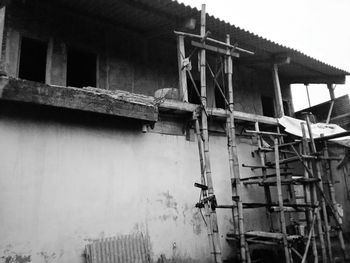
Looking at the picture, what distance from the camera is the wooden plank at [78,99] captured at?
6195 millimetres

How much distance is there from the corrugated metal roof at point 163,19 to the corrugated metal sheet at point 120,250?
234 inches

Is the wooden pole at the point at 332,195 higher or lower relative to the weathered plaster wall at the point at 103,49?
lower

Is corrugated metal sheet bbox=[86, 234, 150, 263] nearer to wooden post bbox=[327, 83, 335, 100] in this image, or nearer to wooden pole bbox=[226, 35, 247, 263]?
wooden pole bbox=[226, 35, 247, 263]

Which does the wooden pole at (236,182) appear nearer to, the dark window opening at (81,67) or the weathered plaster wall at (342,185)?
the dark window opening at (81,67)

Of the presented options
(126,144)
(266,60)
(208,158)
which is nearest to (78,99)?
(126,144)

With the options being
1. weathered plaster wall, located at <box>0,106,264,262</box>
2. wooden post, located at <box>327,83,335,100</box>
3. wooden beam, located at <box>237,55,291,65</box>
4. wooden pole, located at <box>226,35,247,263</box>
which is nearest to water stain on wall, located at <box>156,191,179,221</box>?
weathered plaster wall, located at <box>0,106,264,262</box>

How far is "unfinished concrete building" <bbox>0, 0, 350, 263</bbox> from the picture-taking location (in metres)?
6.41

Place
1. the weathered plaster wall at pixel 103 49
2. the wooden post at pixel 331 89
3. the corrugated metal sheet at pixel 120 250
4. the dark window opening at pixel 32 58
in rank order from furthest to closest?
the wooden post at pixel 331 89 → the dark window opening at pixel 32 58 → the weathered plaster wall at pixel 103 49 → the corrugated metal sheet at pixel 120 250

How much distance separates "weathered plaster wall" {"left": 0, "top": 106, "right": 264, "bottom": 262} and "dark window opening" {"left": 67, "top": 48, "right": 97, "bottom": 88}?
2452 millimetres

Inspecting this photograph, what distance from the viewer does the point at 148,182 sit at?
786 centimetres

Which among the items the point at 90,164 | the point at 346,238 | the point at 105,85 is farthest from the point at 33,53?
the point at 346,238

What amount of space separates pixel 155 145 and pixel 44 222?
10.7 ft

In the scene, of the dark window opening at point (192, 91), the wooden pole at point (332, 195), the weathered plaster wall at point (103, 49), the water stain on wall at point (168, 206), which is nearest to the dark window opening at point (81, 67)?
the weathered plaster wall at point (103, 49)

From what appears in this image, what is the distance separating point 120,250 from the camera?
22.6 feet
